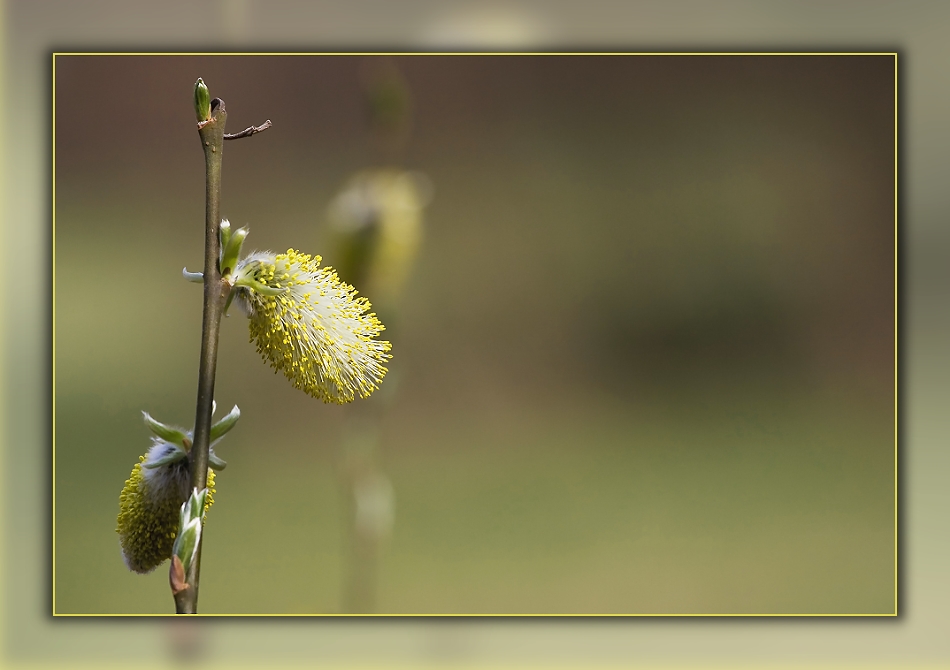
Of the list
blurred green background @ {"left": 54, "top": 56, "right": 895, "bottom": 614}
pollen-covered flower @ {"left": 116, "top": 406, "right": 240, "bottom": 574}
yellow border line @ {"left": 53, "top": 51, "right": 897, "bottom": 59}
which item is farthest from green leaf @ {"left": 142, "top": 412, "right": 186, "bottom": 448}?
yellow border line @ {"left": 53, "top": 51, "right": 897, "bottom": 59}

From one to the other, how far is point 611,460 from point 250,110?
686 millimetres

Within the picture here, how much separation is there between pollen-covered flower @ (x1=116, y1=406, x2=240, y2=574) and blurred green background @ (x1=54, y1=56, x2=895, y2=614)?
412 mm

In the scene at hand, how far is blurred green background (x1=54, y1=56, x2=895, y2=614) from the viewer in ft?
4.04

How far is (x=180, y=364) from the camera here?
1.25 metres

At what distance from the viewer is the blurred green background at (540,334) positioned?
1230 mm

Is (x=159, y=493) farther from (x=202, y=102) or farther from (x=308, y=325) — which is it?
(x=202, y=102)

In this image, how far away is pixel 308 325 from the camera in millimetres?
850

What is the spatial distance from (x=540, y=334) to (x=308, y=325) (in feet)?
1.76

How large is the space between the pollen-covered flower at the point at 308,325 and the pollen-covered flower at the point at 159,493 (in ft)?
0.28

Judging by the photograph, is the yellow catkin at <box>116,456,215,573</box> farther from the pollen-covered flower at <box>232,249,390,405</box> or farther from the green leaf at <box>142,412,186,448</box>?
the pollen-covered flower at <box>232,249,390,405</box>

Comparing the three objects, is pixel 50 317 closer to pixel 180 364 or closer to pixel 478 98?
pixel 180 364
